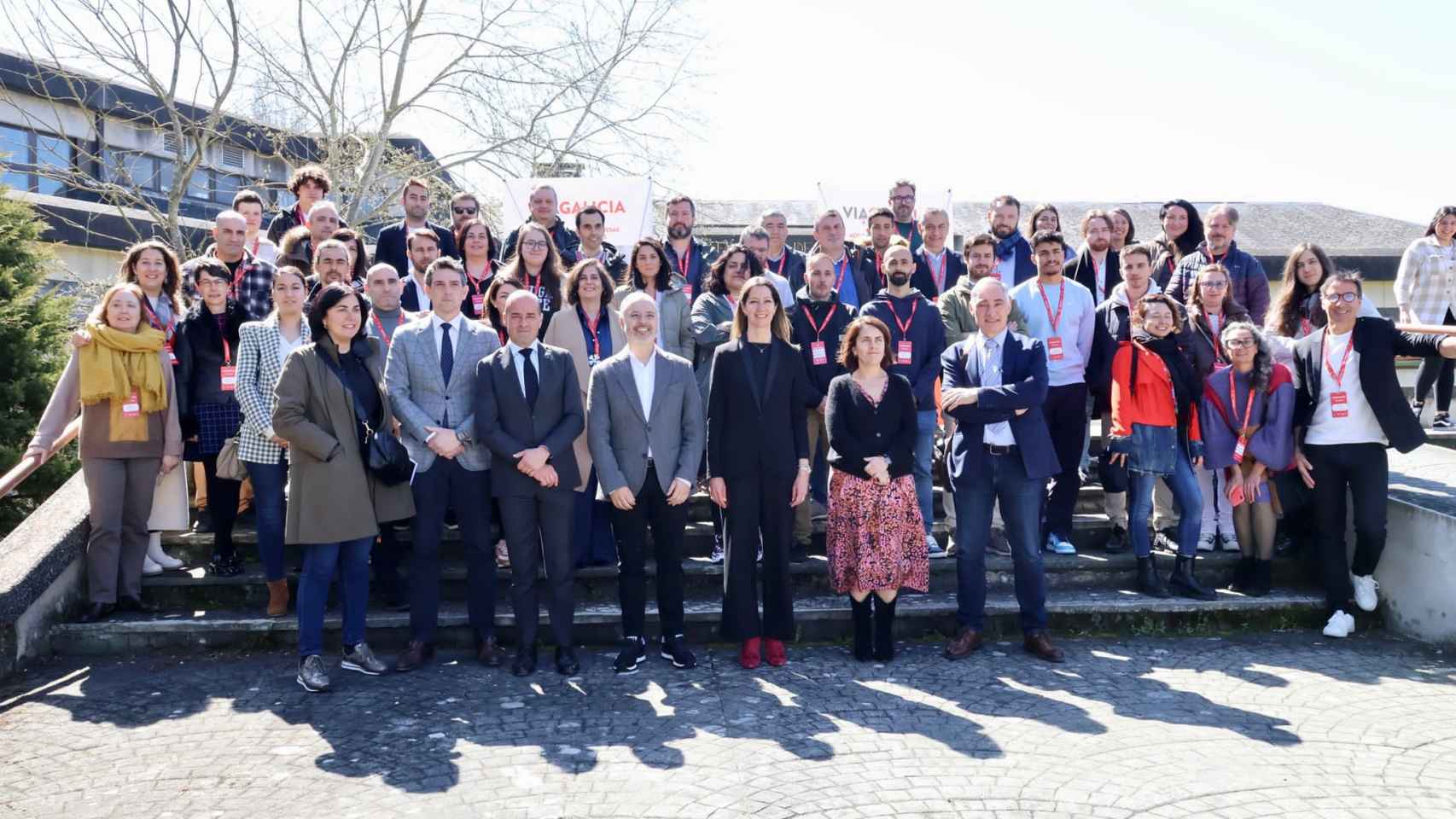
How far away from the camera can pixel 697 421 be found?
5.77m

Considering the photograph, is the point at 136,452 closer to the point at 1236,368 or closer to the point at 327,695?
the point at 327,695

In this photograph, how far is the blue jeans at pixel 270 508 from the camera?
5.80 meters

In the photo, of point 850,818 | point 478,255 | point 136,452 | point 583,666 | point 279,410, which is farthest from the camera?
point 478,255

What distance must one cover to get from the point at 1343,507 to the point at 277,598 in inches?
262

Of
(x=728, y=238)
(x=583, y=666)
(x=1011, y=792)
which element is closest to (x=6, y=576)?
(x=583, y=666)

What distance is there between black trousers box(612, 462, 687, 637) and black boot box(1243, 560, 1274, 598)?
12.6ft

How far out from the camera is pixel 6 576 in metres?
5.59

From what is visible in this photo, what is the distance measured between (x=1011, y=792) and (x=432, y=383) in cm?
361

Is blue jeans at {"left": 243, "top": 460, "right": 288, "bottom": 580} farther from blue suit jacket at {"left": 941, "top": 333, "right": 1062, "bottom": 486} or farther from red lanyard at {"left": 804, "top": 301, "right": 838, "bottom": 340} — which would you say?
blue suit jacket at {"left": 941, "top": 333, "right": 1062, "bottom": 486}

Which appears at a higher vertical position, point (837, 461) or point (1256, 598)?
point (837, 461)

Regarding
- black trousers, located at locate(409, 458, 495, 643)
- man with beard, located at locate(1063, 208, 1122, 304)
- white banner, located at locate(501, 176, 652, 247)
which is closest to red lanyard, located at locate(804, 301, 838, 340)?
man with beard, located at locate(1063, 208, 1122, 304)

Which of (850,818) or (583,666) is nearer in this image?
(850,818)

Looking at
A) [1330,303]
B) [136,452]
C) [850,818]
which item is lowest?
[850,818]

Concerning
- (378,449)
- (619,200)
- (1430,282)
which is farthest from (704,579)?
(1430,282)
